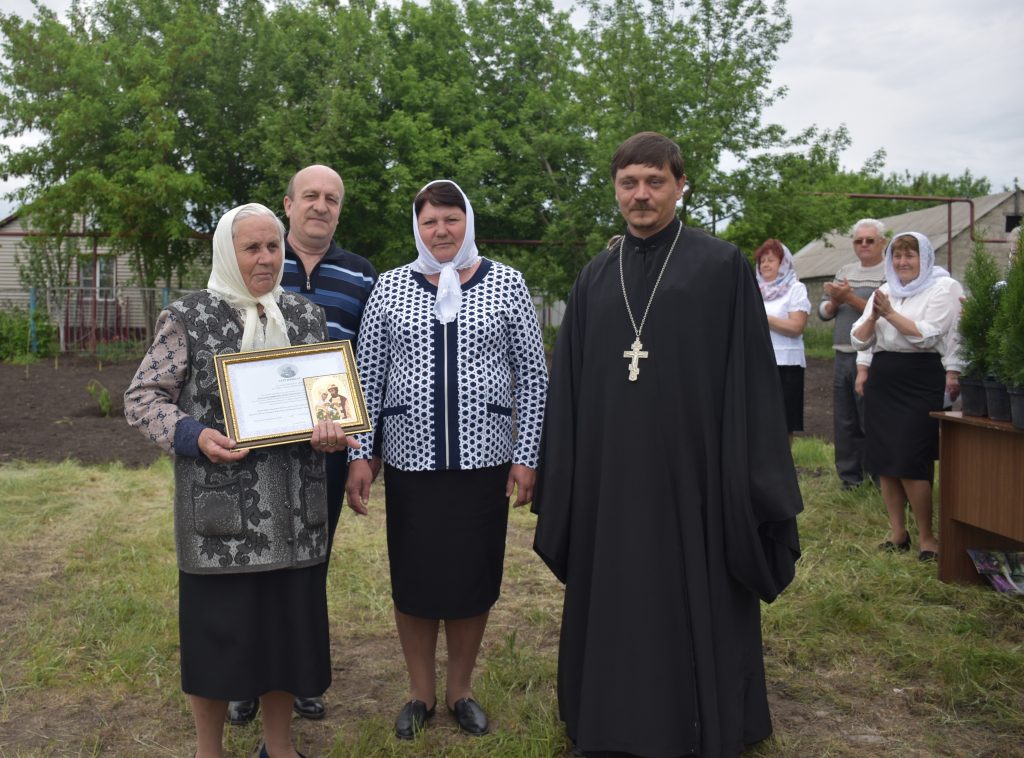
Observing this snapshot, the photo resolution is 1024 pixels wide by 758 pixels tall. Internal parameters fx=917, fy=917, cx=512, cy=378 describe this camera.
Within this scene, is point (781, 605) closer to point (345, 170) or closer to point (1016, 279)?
point (1016, 279)

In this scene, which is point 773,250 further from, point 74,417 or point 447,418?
point 74,417

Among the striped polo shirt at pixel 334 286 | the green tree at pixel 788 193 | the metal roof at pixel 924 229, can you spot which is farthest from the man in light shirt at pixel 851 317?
the metal roof at pixel 924 229

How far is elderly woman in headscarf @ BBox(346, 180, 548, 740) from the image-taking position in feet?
10.7

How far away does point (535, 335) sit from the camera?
3463mm

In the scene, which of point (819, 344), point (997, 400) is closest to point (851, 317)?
point (997, 400)

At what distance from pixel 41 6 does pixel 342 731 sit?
2163 cm

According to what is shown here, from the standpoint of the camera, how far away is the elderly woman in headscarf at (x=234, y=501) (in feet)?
9.04

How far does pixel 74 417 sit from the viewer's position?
1102cm

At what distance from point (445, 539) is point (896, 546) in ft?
11.9

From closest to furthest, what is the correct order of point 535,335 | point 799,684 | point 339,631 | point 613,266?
1. point 613,266
2. point 535,335
3. point 799,684
4. point 339,631

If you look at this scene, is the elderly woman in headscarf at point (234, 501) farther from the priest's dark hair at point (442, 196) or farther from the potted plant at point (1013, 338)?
the potted plant at point (1013, 338)

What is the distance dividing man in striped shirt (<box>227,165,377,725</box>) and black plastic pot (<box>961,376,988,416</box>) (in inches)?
125

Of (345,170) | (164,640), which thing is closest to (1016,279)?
(164,640)

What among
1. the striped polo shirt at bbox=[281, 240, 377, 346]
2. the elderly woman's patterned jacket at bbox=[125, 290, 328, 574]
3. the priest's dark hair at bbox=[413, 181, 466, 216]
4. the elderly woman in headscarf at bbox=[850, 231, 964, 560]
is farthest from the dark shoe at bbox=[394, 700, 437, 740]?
the elderly woman in headscarf at bbox=[850, 231, 964, 560]
